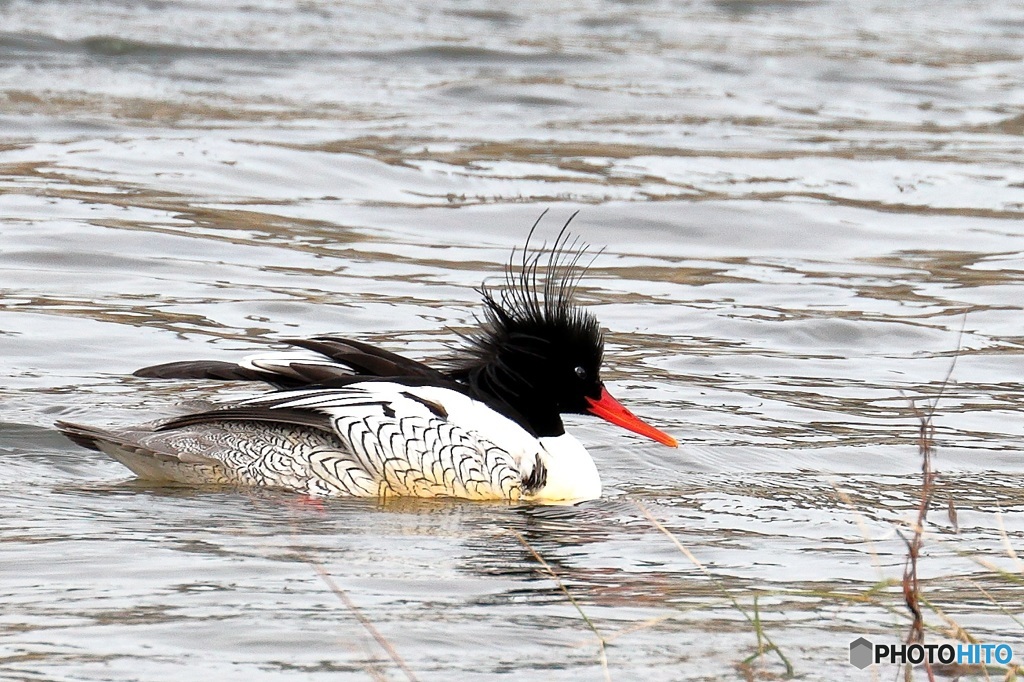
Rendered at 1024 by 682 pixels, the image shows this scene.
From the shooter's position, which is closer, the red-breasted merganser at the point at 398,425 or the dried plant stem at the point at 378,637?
the dried plant stem at the point at 378,637

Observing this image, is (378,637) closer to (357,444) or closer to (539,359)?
(357,444)

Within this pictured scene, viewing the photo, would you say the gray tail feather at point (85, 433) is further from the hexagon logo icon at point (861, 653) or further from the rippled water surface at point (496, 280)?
the hexagon logo icon at point (861, 653)

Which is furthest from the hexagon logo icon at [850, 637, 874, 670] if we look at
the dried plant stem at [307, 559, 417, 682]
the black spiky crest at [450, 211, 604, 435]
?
the black spiky crest at [450, 211, 604, 435]

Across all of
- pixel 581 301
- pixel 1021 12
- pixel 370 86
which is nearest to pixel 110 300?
pixel 581 301

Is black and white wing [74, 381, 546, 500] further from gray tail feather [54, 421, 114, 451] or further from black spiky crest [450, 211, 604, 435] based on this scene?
black spiky crest [450, 211, 604, 435]

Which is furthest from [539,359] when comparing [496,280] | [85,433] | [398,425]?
[496,280]

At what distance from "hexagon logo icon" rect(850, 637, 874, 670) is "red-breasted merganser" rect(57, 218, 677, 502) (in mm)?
2309

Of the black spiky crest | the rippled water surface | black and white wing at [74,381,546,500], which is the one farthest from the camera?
the black spiky crest

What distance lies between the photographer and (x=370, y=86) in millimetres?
19688

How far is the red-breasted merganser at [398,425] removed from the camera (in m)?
7.25

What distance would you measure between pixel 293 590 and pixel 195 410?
2.58 metres

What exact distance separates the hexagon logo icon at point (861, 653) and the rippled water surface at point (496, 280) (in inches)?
1.8

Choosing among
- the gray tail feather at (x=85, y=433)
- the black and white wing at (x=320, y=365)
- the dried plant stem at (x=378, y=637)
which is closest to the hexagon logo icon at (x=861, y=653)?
the dried plant stem at (x=378, y=637)

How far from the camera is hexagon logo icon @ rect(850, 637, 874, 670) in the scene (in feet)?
17.0
